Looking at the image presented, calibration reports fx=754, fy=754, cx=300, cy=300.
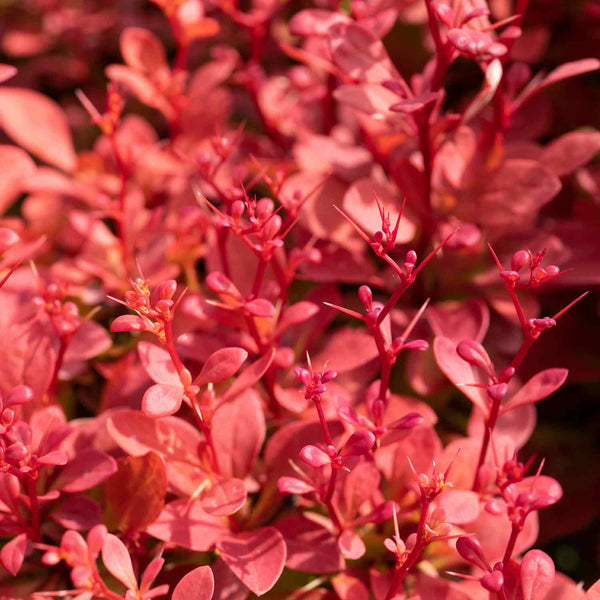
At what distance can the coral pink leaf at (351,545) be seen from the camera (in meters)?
0.56

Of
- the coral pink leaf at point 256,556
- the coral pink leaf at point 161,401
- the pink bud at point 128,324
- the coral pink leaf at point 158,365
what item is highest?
the pink bud at point 128,324

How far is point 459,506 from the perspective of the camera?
1.83 feet

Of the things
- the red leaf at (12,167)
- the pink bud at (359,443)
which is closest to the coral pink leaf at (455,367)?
the pink bud at (359,443)

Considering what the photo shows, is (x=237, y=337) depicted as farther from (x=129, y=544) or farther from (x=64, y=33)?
(x=64, y=33)

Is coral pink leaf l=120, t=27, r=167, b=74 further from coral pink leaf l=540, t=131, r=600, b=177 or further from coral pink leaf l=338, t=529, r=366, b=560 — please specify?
coral pink leaf l=338, t=529, r=366, b=560

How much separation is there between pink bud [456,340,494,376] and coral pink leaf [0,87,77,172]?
1.74 feet

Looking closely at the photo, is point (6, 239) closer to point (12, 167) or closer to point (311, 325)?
point (12, 167)

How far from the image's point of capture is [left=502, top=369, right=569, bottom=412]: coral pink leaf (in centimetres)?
56

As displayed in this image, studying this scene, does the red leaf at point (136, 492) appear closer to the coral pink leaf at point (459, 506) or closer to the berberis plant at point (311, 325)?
the berberis plant at point (311, 325)

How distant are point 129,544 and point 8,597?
0.09m

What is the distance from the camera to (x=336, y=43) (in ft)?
2.15

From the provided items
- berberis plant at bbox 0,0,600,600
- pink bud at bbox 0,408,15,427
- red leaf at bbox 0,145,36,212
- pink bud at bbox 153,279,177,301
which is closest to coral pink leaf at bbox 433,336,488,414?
berberis plant at bbox 0,0,600,600

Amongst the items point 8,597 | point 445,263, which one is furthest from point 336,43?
point 8,597

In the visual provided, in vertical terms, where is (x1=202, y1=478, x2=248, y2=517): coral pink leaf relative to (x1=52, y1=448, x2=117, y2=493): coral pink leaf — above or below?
below
